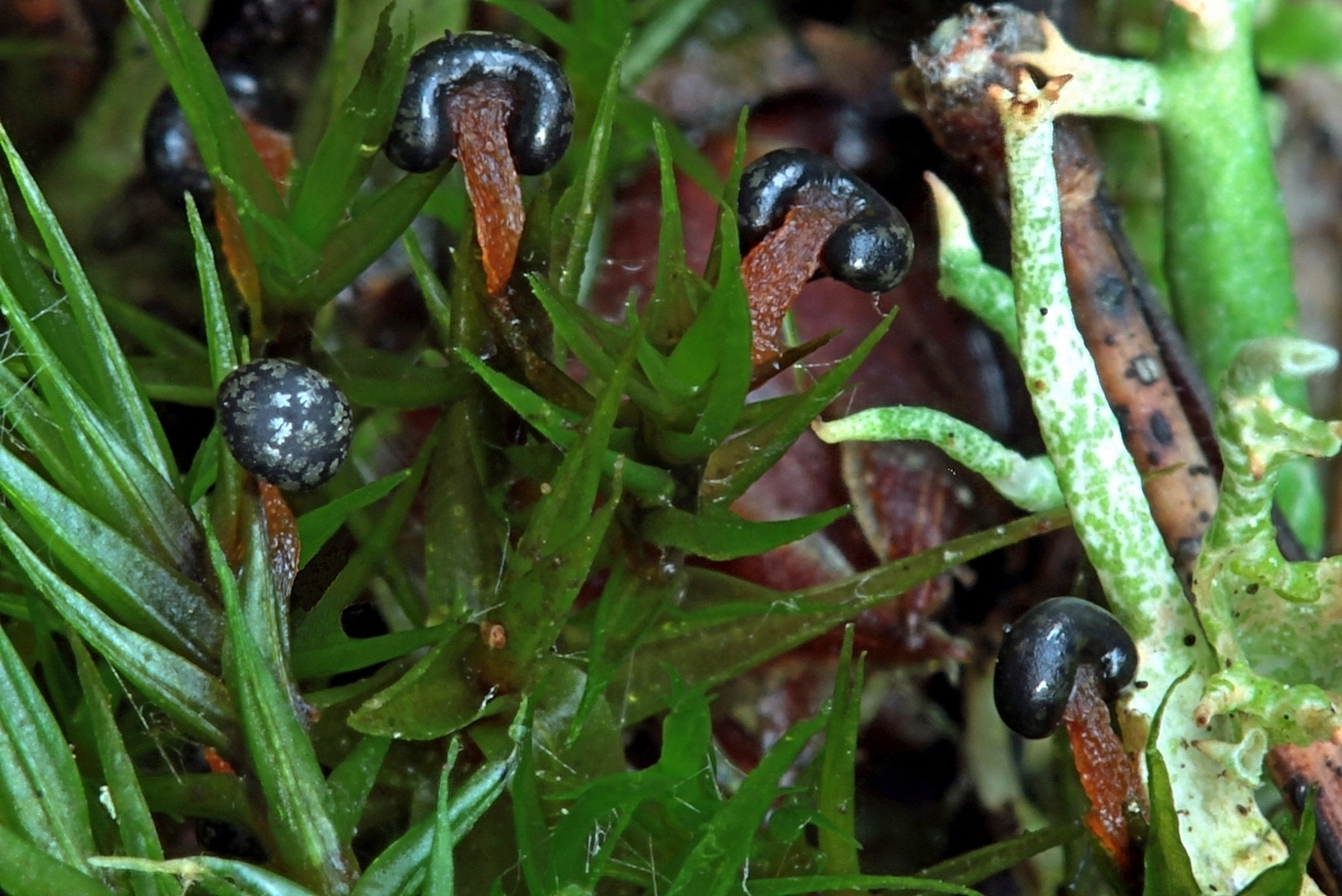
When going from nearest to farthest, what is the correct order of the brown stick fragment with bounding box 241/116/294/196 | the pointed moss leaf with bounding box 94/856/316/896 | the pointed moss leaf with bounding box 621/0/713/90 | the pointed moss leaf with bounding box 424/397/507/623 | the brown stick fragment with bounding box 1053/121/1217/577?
the pointed moss leaf with bounding box 94/856/316/896
the pointed moss leaf with bounding box 424/397/507/623
the brown stick fragment with bounding box 1053/121/1217/577
the brown stick fragment with bounding box 241/116/294/196
the pointed moss leaf with bounding box 621/0/713/90

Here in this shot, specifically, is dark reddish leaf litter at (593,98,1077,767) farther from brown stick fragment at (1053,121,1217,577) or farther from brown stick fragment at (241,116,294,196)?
brown stick fragment at (241,116,294,196)

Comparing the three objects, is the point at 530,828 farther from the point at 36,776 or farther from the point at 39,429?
the point at 39,429

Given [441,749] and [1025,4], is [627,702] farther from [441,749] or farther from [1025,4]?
[1025,4]

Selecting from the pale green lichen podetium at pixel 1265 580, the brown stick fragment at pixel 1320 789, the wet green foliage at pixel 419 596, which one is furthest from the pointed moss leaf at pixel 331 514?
the brown stick fragment at pixel 1320 789

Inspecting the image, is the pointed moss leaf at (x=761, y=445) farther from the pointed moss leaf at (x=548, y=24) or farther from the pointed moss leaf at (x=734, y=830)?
the pointed moss leaf at (x=548, y=24)

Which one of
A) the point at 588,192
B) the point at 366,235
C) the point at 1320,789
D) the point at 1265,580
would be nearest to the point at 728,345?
the point at 588,192

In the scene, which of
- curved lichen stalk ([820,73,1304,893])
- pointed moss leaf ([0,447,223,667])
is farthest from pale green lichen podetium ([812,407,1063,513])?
pointed moss leaf ([0,447,223,667])
